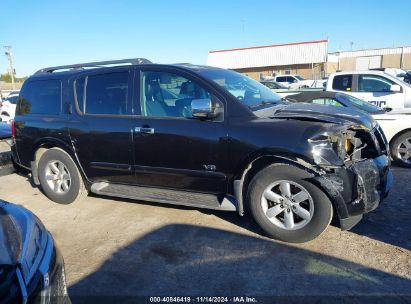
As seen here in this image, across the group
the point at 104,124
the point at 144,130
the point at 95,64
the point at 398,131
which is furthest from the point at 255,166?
the point at 398,131

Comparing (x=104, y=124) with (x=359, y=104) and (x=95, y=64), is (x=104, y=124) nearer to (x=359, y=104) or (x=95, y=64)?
(x=95, y=64)

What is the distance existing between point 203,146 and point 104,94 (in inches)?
64.1

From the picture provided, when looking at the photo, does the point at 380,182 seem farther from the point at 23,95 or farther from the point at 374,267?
the point at 23,95

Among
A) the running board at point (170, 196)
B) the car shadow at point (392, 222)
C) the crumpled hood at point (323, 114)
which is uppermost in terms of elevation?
the crumpled hood at point (323, 114)

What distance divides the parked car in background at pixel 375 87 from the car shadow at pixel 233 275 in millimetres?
6678

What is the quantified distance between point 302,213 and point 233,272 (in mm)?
918

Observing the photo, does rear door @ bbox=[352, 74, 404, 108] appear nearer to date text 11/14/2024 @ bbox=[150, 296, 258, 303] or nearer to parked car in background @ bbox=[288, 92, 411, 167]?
parked car in background @ bbox=[288, 92, 411, 167]

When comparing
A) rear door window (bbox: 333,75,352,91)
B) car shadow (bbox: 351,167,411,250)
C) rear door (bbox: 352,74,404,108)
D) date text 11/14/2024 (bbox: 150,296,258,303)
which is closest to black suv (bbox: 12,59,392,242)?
car shadow (bbox: 351,167,411,250)

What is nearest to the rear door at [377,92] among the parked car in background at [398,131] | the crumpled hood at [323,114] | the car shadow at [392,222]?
the parked car in background at [398,131]

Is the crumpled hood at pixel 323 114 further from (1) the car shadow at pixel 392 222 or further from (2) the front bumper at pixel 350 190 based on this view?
(1) the car shadow at pixel 392 222

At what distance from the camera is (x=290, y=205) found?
141 inches

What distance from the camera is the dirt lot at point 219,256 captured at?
116 inches

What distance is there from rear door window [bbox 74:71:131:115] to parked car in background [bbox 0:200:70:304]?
2.25m

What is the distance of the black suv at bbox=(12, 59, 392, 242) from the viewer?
3436 millimetres
